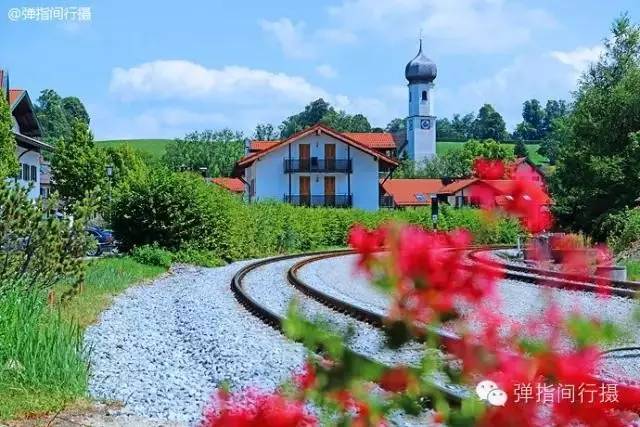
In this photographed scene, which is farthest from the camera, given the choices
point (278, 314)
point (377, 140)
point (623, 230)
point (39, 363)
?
point (623, 230)

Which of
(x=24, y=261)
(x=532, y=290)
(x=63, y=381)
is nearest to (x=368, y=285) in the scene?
(x=63, y=381)

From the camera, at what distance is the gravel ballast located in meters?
5.83

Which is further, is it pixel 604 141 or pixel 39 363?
pixel 604 141

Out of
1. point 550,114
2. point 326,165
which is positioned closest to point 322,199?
point 326,165

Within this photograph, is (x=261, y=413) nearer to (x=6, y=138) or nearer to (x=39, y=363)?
(x=39, y=363)

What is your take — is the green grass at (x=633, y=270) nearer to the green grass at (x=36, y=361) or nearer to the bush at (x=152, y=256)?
the bush at (x=152, y=256)

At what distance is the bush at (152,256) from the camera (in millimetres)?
20269

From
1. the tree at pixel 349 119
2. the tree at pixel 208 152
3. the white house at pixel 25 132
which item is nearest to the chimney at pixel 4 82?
the white house at pixel 25 132

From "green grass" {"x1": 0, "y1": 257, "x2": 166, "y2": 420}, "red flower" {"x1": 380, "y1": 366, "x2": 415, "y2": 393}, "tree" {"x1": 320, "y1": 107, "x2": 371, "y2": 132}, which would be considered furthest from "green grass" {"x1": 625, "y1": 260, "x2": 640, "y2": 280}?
"red flower" {"x1": 380, "y1": 366, "x2": 415, "y2": 393}

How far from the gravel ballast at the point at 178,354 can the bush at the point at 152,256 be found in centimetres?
712

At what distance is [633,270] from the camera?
16.1m

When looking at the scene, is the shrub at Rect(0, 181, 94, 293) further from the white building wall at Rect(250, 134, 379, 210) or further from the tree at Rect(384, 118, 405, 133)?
the white building wall at Rect(250, 134, 379, 210)

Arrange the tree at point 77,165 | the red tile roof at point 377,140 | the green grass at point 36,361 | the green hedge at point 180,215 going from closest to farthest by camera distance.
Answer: the green grass at point 36,361 < the red tile roof at point 377,140 < the green hedge at point 180,215 < the tree at point 77,165

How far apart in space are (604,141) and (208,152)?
2117 inches
